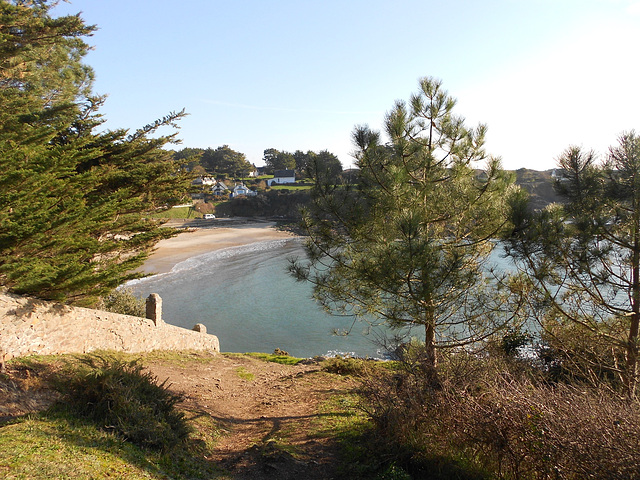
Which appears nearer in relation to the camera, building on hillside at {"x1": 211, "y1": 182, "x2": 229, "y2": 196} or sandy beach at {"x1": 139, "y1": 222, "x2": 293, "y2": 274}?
sandy beach at {"x1": 139, "y1": 222, "x2": 293, "y2": 274}

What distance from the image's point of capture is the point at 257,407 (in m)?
8.67

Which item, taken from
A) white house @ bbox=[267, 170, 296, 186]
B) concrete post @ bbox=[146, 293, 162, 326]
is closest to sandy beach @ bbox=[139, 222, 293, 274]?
concrete post @ bbox=[146, 293, 162, 326]

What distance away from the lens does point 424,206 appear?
7238 millimetres

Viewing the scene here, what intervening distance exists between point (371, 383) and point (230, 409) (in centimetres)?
370

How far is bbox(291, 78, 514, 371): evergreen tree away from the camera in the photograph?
262 inches

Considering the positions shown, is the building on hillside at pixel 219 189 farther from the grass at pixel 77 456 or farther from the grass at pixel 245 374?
the grass at pixel 77 456

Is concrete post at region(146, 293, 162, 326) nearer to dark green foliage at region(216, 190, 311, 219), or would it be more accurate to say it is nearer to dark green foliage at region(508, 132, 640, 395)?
dark green foliage at region(508, 132, 640, 395)

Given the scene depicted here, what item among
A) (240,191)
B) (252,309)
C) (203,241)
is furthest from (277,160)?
(252,309)

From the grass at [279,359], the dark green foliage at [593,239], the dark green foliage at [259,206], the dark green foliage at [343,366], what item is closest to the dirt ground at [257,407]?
the dark green foliage at [343,366]

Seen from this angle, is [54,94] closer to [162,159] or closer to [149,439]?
[162,159]

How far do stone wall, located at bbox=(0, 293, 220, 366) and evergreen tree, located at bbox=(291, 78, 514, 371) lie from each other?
5.57 m

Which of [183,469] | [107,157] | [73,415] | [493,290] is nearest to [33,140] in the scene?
[107,157]

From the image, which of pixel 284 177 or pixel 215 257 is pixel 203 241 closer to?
pixel 215 257

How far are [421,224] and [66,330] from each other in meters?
8.28
